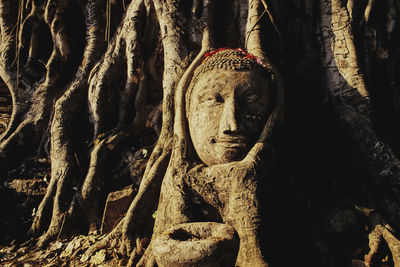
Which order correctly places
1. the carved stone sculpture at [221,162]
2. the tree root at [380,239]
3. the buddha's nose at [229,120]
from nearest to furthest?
the carved stone sculpture at [221,162]
the tree root at [380,239]
the buddha's nose at [229,120]

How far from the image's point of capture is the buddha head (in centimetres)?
230

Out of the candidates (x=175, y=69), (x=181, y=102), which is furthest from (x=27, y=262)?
(x=175, y=69)

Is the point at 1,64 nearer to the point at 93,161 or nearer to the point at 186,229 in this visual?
the point at 93,161

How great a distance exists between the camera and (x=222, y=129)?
7.51 ft

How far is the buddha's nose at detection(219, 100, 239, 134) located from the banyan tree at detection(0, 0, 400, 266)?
11 mm

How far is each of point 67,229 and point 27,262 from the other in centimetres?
54

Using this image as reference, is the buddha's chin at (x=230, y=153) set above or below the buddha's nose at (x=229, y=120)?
below

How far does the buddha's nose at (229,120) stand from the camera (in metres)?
2.25

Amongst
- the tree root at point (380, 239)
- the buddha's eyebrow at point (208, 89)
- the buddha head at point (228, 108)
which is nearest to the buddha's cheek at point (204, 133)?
the buddha head at point (228, 108)

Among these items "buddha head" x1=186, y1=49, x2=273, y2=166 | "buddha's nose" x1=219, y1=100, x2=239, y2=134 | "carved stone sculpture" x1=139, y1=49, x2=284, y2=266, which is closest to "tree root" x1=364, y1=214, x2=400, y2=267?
"carved stone sculpture" x1=139, y1=49, x2=284, y2=266

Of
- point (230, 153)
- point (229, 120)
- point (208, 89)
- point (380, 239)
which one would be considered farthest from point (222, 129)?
point (380, 239)

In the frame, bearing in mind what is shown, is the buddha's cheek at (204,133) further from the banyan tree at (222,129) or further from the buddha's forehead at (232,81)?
the buddha's forehead at (232,81)

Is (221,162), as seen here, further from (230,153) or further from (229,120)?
(229,120)

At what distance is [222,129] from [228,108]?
0.19 meters
